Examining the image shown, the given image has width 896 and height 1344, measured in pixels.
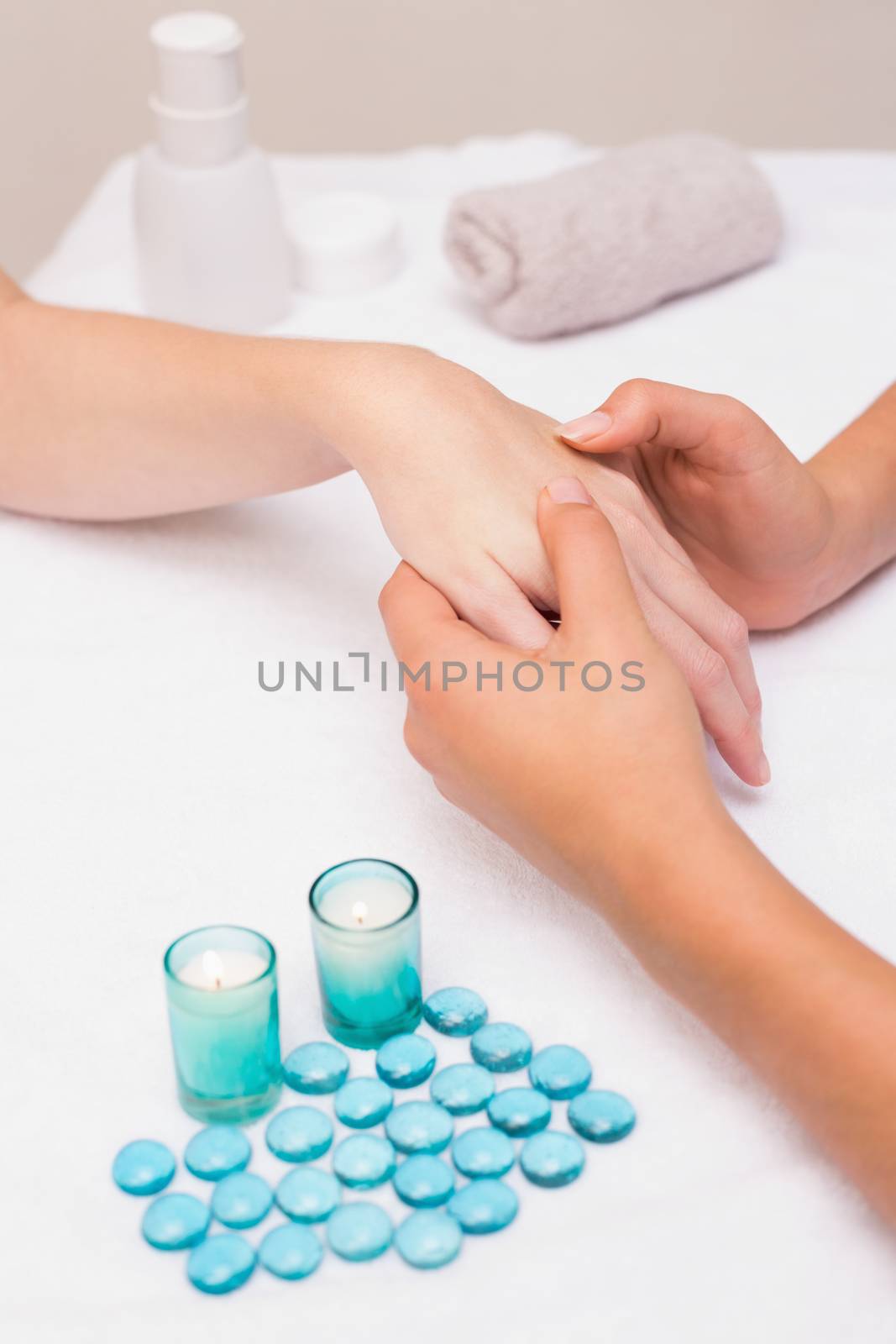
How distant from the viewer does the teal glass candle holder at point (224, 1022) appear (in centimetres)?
59

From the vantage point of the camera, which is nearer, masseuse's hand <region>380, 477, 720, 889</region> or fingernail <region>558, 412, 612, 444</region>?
masseuse's hand <region>380, 477, 720, 889</region>

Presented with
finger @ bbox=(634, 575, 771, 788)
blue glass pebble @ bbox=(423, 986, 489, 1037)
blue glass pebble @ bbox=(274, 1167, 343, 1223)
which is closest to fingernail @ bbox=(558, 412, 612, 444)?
finger @ bbox=(634, 575, 771, 788)

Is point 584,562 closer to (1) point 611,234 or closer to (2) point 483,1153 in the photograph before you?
(2) point 483,1153

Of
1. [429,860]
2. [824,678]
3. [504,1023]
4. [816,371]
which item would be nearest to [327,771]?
[429,860]

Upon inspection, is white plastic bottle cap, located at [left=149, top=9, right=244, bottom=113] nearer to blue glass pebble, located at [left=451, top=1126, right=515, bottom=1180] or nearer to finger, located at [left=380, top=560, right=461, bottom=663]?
finger, located at [left=380, top=560, right=461, bottom=663]

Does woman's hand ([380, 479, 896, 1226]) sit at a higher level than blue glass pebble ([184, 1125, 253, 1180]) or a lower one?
higher

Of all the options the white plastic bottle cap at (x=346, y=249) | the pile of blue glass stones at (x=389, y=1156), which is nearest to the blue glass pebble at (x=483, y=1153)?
the pile of blue glass stones at (x=389, y=1156)

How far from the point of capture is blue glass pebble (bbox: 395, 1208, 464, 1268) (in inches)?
21.9

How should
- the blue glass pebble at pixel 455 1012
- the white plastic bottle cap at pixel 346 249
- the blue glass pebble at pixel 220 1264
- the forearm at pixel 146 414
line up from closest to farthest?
1. the blue glass pebble at pixel 220 1264
2. the blue glass pebble at pixel 455 1012
3. the forearm at pixel 146 414
4. the white plastic bottle cap at pixel 346 249

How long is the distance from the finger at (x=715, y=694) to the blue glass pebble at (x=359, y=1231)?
32cm

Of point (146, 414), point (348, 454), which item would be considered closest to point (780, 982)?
point (348, 454)

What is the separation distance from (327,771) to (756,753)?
240mm

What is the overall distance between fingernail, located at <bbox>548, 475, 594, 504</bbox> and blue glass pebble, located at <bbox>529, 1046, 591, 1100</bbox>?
0.29m

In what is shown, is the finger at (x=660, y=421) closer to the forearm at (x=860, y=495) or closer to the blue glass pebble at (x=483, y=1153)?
the forearm at (x=860, y=495)
